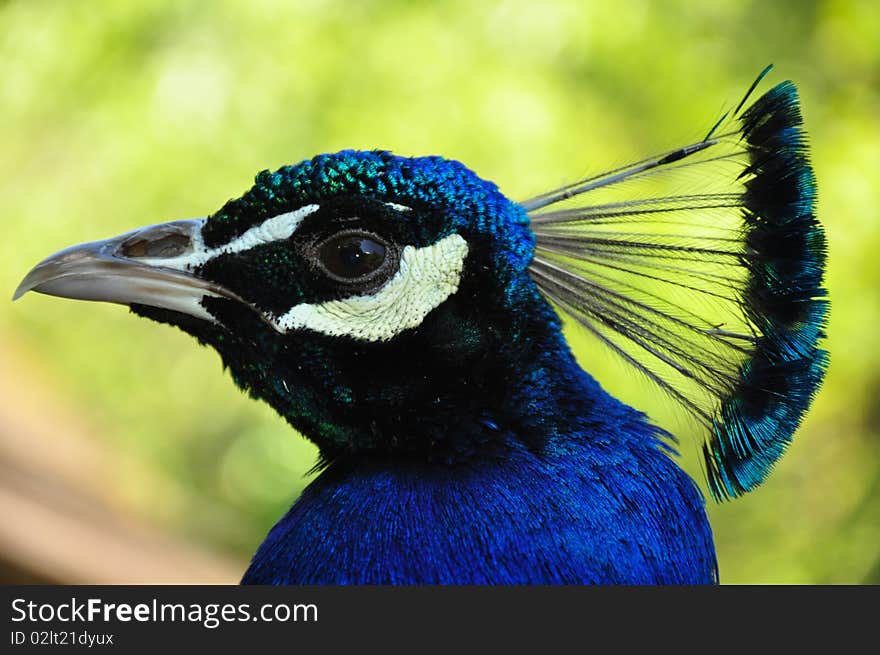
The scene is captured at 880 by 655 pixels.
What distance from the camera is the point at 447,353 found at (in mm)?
1019

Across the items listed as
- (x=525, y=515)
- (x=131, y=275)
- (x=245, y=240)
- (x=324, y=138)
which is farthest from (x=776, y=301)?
(x=324, y=138)

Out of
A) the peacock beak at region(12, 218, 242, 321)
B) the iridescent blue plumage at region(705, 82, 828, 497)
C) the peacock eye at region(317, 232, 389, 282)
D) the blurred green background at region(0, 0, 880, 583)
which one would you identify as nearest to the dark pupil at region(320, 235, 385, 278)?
the peacock eye at region(317, 232, 389, 282)

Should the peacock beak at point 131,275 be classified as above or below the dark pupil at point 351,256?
above

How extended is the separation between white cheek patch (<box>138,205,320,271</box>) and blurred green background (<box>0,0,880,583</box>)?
1886 millimetres

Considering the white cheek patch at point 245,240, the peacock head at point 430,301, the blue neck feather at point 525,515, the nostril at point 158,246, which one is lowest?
the blue neck feather at point 525,515

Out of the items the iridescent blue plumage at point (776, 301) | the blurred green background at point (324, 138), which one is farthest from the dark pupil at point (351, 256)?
the blurred green background at point (324, 138)

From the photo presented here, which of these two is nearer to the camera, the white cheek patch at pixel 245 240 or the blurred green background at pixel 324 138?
the white cheek patch at pixel 245 240

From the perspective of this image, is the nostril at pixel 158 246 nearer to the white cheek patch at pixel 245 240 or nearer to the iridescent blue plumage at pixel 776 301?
the white cheek patch at pixel 245 240

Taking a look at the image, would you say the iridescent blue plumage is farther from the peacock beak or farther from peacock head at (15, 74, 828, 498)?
the peacock beak

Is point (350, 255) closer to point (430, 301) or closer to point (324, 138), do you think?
point (430, 301)

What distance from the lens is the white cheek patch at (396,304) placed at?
3.30ft

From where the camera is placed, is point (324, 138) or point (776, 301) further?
point (324, 138)

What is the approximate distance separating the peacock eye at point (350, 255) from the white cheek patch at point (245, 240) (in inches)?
1.4

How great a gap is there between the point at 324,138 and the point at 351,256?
Answer: 2.13 metres
